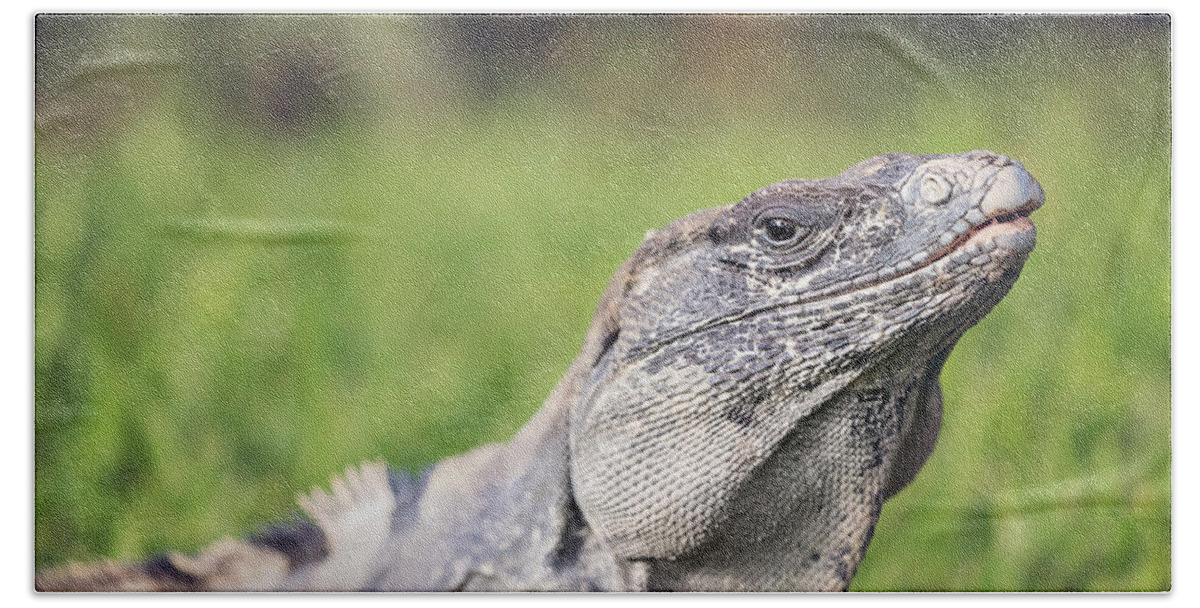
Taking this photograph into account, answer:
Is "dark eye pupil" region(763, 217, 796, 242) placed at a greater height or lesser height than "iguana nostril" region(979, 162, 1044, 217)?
lesser

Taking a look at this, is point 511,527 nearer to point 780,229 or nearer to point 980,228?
point 780,229

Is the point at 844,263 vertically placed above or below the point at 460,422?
above

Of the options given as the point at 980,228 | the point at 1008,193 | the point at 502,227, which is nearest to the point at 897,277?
the point at 980,228

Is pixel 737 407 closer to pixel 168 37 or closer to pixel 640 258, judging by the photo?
pixel 640 258

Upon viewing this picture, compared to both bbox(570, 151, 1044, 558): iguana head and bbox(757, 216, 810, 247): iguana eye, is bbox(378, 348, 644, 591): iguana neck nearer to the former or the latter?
bbox(570, 151, 1044, 558): iguana head

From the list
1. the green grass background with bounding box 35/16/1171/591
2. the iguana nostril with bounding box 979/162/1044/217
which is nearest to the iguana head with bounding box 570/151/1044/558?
the iguana nostril with bounding box 979/162/1044/217

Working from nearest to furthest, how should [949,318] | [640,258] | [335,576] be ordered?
[949,318] → [640,258] → [335,576]

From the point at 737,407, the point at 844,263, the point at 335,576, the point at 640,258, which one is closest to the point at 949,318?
the point at 844,263

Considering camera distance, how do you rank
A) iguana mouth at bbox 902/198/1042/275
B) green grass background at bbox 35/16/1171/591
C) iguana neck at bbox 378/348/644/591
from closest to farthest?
iguana mouth at bbox 902/198/1042/275, iguana neck at bbox 378/348/644/591, green grass background at bbox 35/16/1171/591
